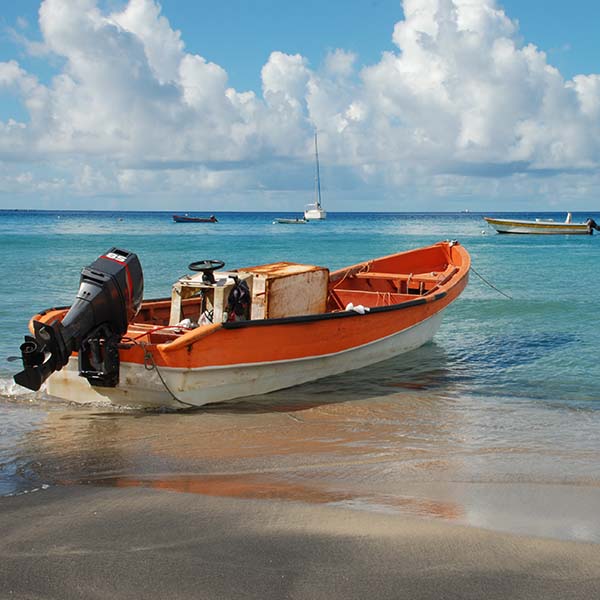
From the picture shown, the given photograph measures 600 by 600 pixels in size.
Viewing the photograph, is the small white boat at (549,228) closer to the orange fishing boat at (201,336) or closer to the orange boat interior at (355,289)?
the orange boat interior at (355,289)

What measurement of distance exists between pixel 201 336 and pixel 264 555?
3.84 meters

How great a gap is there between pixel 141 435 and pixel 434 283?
6.96 m

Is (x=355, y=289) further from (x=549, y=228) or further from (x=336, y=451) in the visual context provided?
(x=549, y=228)

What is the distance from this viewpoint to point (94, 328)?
7.06 meters

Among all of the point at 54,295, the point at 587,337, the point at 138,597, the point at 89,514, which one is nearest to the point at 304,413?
the point at 89,514

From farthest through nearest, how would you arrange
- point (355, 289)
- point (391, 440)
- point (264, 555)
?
point (355, 289), point (391, 440), point (264, 555)

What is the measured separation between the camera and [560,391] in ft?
30.6

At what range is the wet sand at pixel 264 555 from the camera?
3572 mm

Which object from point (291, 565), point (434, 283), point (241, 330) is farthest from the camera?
point (434, 283)

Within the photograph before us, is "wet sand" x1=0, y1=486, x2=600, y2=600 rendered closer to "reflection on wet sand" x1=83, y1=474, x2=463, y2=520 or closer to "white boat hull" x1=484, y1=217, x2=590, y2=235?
"reflection on wet sand" x1=83, y1=474, x2=463, y2=520

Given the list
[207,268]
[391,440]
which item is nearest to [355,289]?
[207,268]

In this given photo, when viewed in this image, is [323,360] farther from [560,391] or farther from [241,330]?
[560,391]

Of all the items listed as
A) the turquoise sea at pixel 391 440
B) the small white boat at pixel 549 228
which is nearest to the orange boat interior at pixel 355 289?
the turquoise sea at pixel 391 440

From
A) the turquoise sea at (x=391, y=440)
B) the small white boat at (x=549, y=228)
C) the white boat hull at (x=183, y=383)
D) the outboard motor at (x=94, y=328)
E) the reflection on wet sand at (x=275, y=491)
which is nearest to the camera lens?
the reflection on wet sand at (x=275, y=491)
